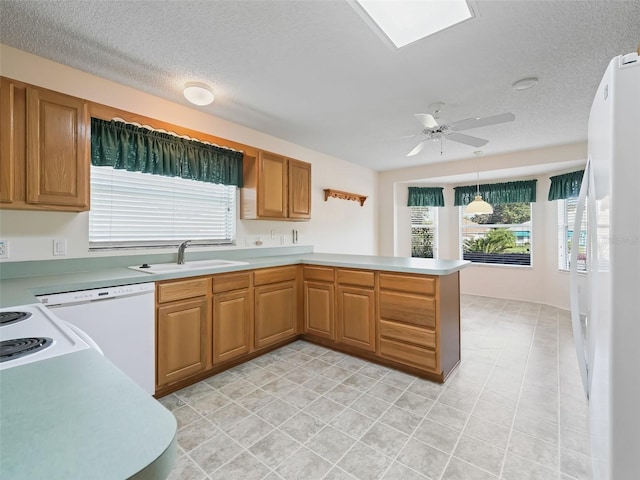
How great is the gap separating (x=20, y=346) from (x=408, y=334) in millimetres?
2433

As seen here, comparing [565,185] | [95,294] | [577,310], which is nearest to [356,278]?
[577,310]

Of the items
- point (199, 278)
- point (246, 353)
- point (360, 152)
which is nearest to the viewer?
point (199, 278)

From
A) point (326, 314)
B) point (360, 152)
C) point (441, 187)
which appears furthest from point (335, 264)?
point (441, 187)

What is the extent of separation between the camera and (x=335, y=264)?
10.1 feet

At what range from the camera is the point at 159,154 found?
9.02ft

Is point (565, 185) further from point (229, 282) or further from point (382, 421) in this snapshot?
point (229, 282)

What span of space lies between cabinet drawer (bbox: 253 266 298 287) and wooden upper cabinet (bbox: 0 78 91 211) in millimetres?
1430

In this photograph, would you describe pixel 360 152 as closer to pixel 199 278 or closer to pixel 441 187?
pixel 441 187

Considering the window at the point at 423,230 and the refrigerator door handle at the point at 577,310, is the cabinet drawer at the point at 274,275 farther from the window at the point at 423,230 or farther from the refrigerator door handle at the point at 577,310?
the window at the point at 423,230

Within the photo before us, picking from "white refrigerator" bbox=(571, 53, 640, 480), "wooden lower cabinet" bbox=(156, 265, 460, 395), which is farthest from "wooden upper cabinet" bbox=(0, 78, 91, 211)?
"white refrigerator" bbox=(571, 53, 640, 480)

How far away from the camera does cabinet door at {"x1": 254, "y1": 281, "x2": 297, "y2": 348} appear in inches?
116

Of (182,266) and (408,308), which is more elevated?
(182,266)

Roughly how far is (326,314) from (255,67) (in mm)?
2312

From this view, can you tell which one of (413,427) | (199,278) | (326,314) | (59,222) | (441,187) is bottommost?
(413,427)
